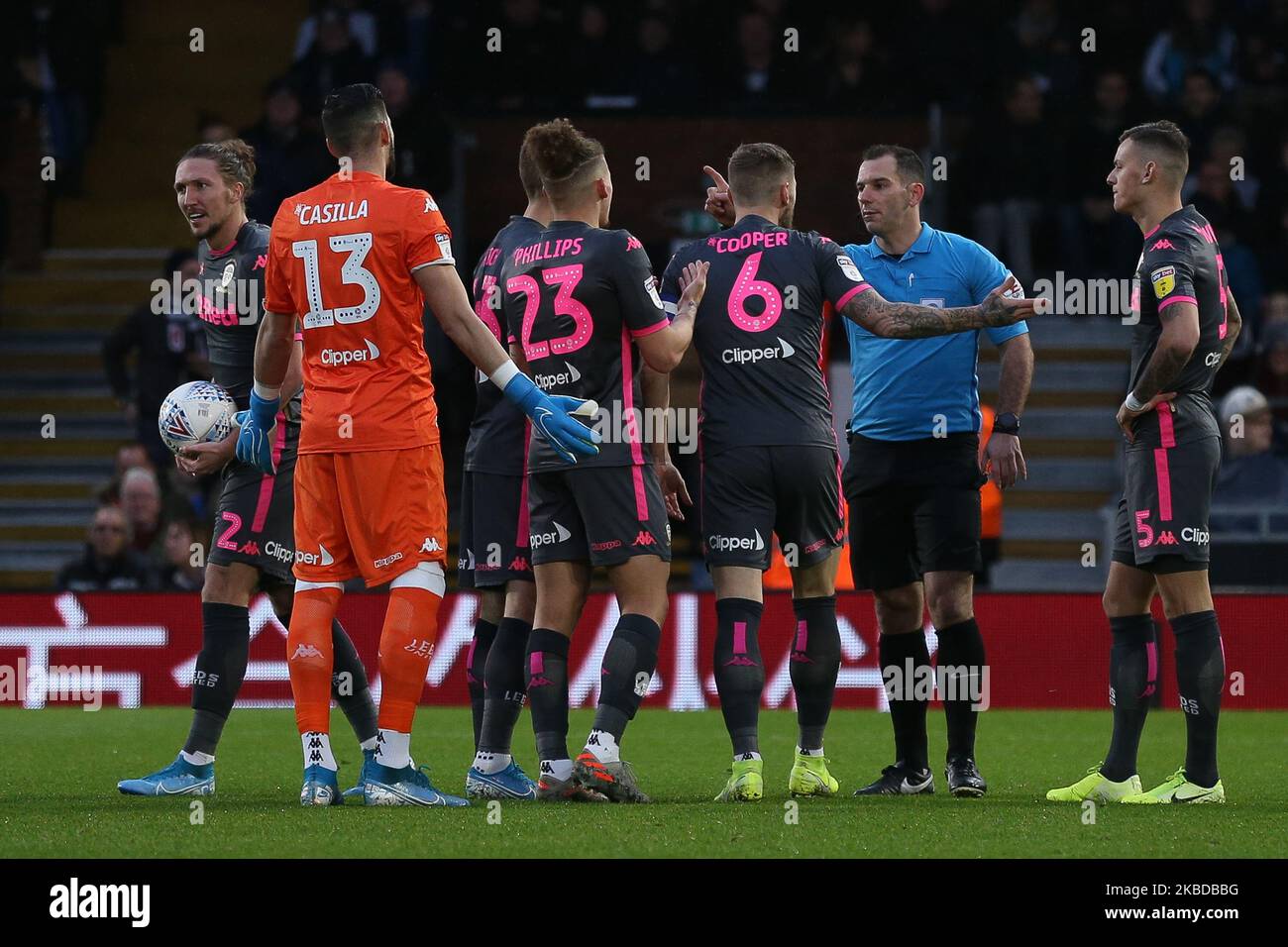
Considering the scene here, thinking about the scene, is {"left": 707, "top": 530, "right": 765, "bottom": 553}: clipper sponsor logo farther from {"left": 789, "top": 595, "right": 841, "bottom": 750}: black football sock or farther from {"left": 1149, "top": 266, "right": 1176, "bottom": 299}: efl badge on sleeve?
{"left": 1149, "top": 266, "right": 1176, "bottom": 299}: efl badge on sleeve

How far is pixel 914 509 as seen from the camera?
671cm

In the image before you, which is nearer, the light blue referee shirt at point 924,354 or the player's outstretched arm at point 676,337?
the player's outstretched arm at point 676,337

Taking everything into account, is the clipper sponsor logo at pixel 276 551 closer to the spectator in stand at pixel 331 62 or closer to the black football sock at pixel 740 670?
the black football sock at pixel 740 670

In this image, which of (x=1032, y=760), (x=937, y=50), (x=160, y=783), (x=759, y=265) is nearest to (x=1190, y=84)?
(x=937, y=50)

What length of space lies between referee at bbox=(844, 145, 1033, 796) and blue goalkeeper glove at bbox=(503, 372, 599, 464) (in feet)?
4.61

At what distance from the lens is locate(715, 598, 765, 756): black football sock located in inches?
245

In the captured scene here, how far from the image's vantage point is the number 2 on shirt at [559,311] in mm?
6156

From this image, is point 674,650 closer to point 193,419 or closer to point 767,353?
point 767,353

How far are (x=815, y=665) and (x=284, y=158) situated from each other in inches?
371

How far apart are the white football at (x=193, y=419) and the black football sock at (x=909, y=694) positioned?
242 cm

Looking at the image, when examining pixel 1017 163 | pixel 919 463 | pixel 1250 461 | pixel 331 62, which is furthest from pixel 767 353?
pixel 331 62

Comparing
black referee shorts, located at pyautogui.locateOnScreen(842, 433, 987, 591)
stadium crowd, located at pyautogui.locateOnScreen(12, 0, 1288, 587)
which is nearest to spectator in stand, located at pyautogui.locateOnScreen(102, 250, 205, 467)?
stadium crowd, located at pyautogui.locateOnScreen(12, 0, 1288, 587)
